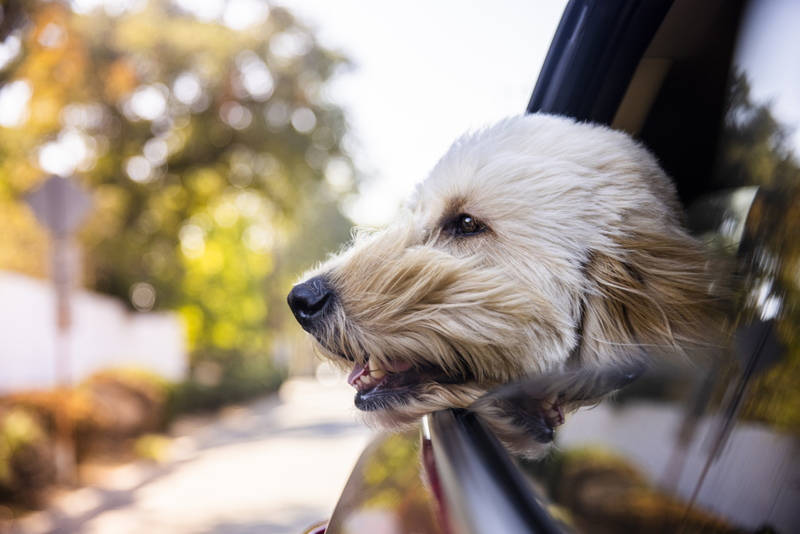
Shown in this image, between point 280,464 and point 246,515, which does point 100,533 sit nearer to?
point 246,515

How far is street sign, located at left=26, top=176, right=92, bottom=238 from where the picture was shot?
9062 mm

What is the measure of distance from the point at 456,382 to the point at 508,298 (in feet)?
0.69

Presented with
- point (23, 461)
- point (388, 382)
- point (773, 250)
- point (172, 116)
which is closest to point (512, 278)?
point (388, 382)

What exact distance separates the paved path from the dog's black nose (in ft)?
9.89

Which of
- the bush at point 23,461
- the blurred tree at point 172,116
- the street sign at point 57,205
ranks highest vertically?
the blurred tree at point 172,116

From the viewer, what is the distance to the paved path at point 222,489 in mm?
7672

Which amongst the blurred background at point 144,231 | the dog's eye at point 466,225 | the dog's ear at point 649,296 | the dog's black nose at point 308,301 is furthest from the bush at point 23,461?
the dog's ear at point 649,296

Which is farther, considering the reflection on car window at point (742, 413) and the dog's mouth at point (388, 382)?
the dog's mouth at point (388, 382)

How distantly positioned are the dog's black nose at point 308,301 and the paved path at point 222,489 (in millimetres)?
3014

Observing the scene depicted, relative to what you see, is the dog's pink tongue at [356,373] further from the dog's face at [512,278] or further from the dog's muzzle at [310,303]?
the dog's muzzle at [310,303]

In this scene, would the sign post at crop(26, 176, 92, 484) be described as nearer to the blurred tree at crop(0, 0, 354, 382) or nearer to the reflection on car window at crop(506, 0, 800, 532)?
the blurred tree at crop(0, 0, 354, 382)

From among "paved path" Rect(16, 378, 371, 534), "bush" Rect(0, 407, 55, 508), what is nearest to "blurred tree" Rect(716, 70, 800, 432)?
"paved path" Rect(16, 378, 371, 534)

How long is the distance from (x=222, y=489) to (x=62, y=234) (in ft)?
15.9

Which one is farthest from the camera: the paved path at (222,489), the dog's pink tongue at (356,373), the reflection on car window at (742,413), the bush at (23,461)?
the bush at (23,461)
